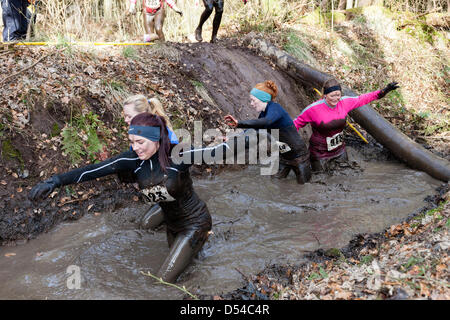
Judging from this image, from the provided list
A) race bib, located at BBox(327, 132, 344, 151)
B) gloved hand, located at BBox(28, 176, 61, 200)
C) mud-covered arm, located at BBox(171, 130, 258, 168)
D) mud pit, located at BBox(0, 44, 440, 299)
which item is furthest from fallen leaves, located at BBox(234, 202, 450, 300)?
race bib, located at BBox(327, 132, 344, 151)

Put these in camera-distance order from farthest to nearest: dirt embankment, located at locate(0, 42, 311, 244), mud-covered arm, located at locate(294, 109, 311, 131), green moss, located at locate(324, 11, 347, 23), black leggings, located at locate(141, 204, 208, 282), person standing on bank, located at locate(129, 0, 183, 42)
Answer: green moss, located at locate(324, 11, 347, 23) < person standing on bank, located at locate(129, 0, 183, 42) < mud-covered arm, located at locate(294, 109, 311, 131) < dirt embankment, located at locate(0, 42, 311, 244) < black leggings, located at locate(141, 204, 208, 282)

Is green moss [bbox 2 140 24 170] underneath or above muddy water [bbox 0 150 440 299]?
above

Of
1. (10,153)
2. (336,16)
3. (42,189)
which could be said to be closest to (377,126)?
(336,16)

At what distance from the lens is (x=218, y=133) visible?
7062 mm

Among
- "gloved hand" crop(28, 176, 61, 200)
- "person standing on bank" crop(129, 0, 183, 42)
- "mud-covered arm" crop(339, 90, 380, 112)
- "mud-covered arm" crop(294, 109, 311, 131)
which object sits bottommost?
"gloved hand" crop(28, 176, 61, 200)

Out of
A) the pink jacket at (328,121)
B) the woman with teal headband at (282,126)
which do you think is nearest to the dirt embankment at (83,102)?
the woman with teal headband at (282,126)

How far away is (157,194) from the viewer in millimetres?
3699

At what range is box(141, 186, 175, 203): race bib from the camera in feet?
12.0

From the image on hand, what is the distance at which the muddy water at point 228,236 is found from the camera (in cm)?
378

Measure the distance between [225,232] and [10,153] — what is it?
3161 millimetres

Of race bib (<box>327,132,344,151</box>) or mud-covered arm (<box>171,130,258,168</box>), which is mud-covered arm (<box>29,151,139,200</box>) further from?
race bib (<box>327,132,344,151</box>)

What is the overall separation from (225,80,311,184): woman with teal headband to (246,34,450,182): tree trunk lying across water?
2099mm

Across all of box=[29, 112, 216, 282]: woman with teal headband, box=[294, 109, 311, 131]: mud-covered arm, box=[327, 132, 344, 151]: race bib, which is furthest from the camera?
box=[327, 132, 344, 151]: race bib

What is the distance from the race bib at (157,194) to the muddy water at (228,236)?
2.92 feet
